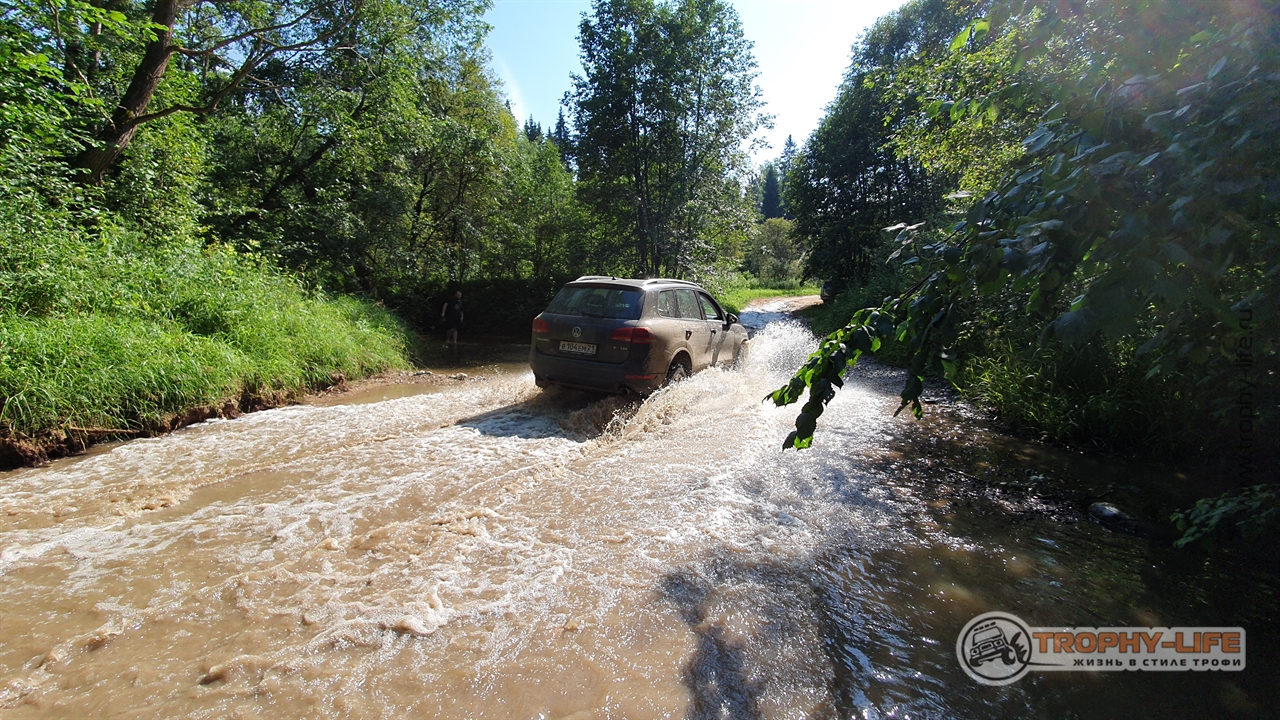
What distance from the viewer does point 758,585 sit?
120 inches

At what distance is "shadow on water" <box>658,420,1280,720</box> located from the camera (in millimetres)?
2234

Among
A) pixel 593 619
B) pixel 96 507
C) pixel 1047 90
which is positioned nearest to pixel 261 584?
pixel 593 619

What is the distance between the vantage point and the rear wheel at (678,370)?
6.68 metres

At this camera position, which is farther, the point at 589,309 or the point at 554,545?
the point at 589,309

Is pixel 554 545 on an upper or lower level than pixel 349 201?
lower

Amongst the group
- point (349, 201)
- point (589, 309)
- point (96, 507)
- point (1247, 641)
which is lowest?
point (1247, 641)

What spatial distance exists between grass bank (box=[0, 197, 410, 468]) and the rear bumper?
3.79m

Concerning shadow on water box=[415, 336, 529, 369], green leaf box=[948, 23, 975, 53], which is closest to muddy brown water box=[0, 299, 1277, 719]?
green leaf box=[948, 23, 975, 53]

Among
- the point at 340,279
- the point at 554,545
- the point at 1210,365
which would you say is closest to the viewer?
the point at 554,545

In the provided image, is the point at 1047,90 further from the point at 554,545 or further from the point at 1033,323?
the point at 1033,323

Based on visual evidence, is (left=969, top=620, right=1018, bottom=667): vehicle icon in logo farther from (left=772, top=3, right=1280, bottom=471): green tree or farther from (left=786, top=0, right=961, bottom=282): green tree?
(left=786, top=0, right=961, bottom=282): green tree

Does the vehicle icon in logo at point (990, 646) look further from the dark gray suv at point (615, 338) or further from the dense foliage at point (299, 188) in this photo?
the dense foliage at point (299, 188)

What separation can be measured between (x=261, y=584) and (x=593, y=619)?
1830 mm

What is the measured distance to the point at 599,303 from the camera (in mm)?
6621
